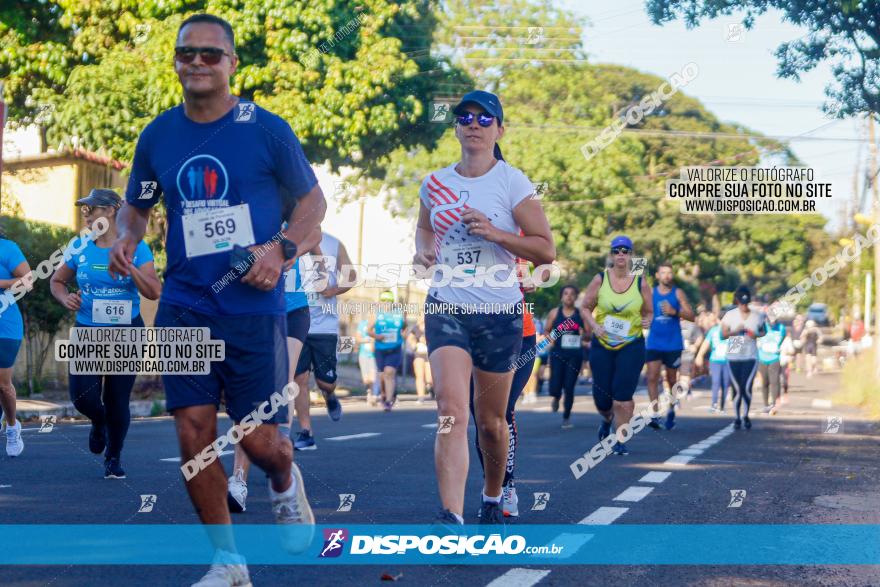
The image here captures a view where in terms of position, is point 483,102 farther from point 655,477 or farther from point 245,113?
point 655,477

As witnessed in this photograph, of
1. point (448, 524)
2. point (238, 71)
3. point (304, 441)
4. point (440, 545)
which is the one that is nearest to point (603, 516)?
point (440, 545)

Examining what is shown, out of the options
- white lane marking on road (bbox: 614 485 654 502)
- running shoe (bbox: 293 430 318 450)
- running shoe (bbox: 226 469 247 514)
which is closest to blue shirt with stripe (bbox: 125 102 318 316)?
running shoe (bbox: 226 469 247 514)

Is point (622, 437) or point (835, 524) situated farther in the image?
point (622, 437)

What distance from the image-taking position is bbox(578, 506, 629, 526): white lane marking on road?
764cm

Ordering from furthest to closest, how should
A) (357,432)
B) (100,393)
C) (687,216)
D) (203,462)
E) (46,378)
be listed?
(687,216), (46,378), (357,432), (100,393), (203,462)

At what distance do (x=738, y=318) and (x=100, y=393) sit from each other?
422 inches

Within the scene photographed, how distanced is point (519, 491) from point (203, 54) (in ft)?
15.8

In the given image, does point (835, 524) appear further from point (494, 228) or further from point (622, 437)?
point (622, 437)

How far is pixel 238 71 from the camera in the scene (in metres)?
21.9

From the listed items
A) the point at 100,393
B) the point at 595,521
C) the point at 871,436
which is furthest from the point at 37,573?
the point at 871,436

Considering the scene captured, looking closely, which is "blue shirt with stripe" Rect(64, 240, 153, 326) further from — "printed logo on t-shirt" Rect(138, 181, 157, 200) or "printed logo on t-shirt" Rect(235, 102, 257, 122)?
"printed logo on t-shirt" Rect(235, 102, 257, 122)

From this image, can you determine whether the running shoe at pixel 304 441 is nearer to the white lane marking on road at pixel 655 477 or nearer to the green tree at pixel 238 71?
the white lane marking on road at pixel 655 477

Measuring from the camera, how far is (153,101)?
2120cm

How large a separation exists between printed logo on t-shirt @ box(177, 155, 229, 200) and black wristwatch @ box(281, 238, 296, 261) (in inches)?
11.3
